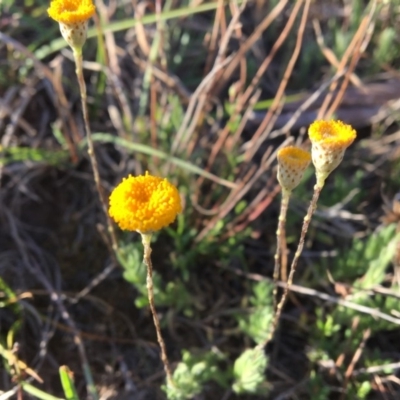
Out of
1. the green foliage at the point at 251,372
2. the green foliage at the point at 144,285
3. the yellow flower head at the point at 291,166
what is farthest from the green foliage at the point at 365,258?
the yellow flower head at the point at 291,166

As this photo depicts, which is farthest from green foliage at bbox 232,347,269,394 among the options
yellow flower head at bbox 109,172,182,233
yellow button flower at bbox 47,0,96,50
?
yellow button flower at bbox 47,0,96,50

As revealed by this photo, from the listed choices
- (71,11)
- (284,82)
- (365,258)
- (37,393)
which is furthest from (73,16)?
(365,258)

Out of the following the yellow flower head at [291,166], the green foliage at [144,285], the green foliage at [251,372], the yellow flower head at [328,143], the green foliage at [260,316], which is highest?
the yellow flower head at [328,143]

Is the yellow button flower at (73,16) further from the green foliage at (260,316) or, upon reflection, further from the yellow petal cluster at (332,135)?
the green foliage at (260,316)

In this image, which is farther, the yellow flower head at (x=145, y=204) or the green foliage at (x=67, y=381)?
the green foliage at (x=67, y=381)

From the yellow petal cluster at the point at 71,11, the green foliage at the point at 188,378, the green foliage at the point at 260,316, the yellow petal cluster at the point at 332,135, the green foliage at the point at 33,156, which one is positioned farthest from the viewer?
the green foliage at the point at 33,156

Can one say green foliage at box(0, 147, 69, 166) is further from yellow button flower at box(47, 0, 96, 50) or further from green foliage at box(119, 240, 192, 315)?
yellow button flower at box(47, 0, 96, 50)
